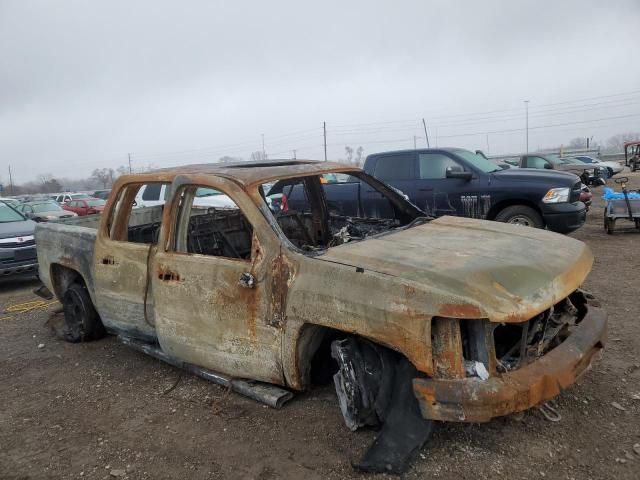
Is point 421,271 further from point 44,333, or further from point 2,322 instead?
point 2,322

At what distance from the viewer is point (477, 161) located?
8.57 metres

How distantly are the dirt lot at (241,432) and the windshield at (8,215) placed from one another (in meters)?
5.57

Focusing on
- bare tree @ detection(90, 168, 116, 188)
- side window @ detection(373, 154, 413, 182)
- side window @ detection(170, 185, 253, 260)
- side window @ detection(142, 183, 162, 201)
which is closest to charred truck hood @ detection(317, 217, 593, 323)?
side window @ detection(170, 185, 253, 260)

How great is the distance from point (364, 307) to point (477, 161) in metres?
6.59

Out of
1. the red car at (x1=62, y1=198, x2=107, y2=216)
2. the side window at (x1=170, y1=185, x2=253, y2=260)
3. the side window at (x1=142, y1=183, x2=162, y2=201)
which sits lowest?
the red car at (x1=62, y1=198, x2=107, y2=216)

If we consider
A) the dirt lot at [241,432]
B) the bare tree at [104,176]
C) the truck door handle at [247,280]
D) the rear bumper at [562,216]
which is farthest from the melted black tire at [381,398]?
the bare tree at [104,176]

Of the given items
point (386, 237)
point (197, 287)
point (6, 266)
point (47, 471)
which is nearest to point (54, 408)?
point (47, 471)

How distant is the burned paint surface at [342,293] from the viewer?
2529 mm

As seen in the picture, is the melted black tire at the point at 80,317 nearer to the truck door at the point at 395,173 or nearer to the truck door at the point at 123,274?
the truck door at the point at 123,274

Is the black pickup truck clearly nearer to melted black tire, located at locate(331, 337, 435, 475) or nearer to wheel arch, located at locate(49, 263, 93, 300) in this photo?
wheel arch, located at locate(49, 263, 93, 300)

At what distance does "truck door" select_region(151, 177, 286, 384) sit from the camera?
3158mm

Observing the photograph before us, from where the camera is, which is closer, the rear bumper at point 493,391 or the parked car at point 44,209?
the rear bumper at point 493,391

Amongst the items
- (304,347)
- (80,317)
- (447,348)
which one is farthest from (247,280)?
(80,317)

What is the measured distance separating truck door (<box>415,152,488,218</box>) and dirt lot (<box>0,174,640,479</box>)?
3.83 metres
